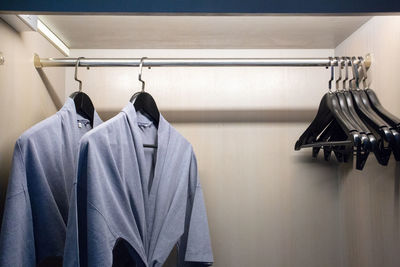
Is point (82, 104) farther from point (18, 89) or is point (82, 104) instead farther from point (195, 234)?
point (195, 234)

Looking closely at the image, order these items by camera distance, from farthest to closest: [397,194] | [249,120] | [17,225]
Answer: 1. [249,120]
2. [397,194]
3. [17,225]

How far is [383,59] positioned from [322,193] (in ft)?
1.82

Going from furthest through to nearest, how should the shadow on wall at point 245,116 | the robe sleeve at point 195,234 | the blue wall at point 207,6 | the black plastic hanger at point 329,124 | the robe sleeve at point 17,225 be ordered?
the shadow on wall at point 245,116 < the robe sleeve at point 195,234 < the black plastic hanger at point 329,124 < the robe sleeve at point 17,225 < the blue wall at point 207,6

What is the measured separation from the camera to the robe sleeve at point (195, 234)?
1025 mm

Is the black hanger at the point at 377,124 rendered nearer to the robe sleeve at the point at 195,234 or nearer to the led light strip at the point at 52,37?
the robe sleeve at the point at 195,234

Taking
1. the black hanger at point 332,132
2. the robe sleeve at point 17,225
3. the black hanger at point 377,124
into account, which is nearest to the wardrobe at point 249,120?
the black hanger at point 332,132

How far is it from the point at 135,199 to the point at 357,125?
2.05 feet

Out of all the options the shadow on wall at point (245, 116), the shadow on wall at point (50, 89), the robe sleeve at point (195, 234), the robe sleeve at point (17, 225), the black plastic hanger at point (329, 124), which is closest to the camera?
the robe sleeve at point (17, 225)

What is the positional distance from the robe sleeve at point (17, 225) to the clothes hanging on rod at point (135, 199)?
0.11 metres

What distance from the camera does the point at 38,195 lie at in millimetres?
848

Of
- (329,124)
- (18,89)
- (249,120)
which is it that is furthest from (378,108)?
(18,89)

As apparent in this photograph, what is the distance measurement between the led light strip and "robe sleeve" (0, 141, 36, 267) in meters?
0.48

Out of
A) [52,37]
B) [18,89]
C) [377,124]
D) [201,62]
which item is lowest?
[377,124]

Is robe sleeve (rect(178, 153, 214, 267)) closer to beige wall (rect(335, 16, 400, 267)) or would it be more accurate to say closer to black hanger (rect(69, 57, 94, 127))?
black hanger (rect(69, 57, 94, 127))
